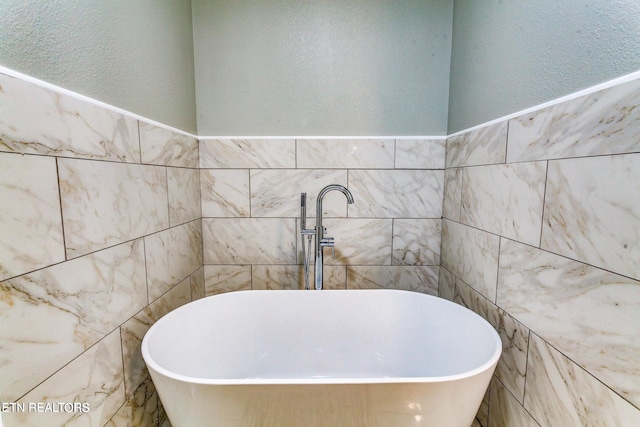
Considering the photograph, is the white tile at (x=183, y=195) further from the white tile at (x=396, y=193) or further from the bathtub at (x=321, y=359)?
the white tile at (x=396, y=193)

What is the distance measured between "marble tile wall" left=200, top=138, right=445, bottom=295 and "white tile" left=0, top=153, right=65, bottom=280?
2.74ft

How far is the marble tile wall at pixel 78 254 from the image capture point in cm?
56

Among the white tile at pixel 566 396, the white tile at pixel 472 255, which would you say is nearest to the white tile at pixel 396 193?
the white tile at pixel 472 255

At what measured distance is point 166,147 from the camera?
114 centimetres

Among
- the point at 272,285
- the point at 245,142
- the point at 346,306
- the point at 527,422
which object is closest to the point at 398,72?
the point at 245,142

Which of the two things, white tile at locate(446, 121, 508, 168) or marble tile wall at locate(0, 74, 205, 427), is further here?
white tile at locate(446, 121, 508, 168)

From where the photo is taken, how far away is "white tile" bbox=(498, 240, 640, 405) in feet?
1.86

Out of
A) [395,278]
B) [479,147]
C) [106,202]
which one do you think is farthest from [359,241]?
[106,202]

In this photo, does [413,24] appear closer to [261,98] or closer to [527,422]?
[261,98]

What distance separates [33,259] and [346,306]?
1090 millimetres

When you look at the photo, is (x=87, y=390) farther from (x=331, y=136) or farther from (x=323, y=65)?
(x=323, y=65)

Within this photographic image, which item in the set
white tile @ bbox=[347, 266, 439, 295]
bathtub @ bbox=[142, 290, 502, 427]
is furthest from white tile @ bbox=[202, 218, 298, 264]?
white tile @ bbox=[347, 266, 439, 295]

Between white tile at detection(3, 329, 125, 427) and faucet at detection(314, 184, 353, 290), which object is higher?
faucet at detection(314, 184, 353, 290)

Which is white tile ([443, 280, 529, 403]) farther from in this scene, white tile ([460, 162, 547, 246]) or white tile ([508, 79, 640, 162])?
white tile ([508, 79, 640, 162])
